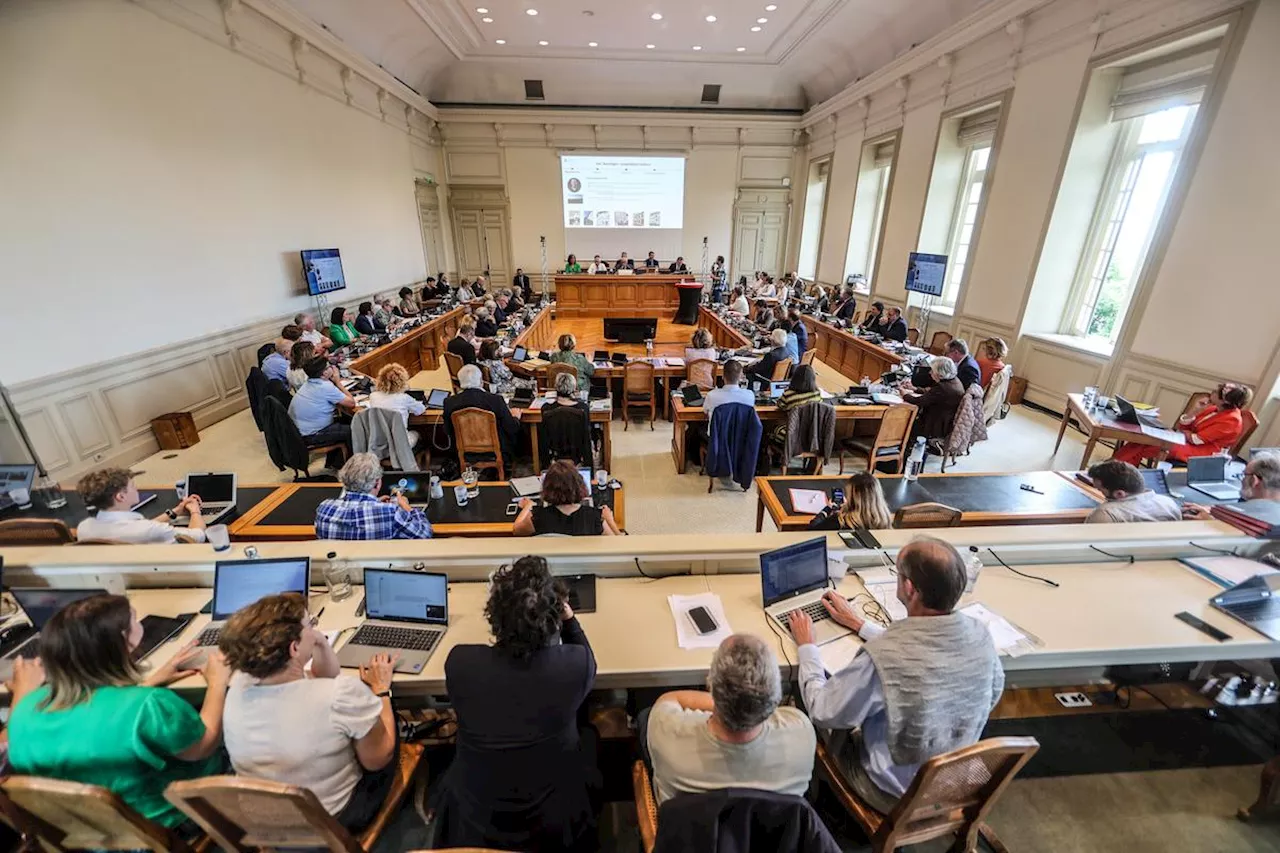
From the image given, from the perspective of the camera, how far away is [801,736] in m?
1.29

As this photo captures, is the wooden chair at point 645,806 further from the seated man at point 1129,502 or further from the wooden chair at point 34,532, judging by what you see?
the wooden chair at point 34,532

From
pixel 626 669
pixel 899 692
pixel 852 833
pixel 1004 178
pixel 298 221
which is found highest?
pixel 1004 178

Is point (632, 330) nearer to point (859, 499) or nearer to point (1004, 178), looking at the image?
point (1004, 178)

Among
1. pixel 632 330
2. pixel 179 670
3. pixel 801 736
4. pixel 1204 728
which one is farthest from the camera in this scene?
pixel 632 330

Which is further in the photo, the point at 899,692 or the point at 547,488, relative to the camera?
the point at 547,488

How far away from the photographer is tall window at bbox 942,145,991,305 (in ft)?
27.5

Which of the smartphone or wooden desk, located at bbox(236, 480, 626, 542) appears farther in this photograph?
wooden desk, located at bbox(236, 480, 626, 542)

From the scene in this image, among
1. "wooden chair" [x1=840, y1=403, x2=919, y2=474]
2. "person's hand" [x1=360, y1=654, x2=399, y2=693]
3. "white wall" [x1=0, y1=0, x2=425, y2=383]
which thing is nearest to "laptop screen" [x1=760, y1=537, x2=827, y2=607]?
"person's hand" [x1=360, y1=654, x2=399, y2=693]

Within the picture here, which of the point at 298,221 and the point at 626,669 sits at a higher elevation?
the point at 298,221

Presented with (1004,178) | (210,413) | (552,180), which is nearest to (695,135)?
(552,180)

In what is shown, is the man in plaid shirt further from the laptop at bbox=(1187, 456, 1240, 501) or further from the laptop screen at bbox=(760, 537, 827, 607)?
the laptop at bbox=(1187, 456, 1240, 501)

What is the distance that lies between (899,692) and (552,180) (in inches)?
568

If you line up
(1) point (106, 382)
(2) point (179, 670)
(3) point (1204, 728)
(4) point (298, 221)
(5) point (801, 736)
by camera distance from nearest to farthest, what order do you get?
(5) point (801, 736)
(2) point (179, 670)
(3) point (1204, 728)
(1) point (106, 382)
(4) point (298, 221)

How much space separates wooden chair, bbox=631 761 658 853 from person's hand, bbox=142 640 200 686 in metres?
1.57
